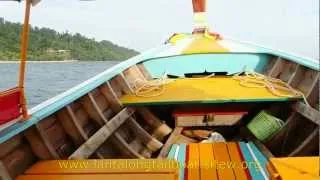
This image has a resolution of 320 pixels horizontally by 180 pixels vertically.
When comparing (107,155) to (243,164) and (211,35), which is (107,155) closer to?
(243,164)

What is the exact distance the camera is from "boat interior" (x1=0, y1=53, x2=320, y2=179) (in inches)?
127

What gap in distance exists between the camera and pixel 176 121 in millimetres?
4969

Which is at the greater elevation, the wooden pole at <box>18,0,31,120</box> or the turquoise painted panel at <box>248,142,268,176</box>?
the wooden pole at <box>18,0,31,120</box>

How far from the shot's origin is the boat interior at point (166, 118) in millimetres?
3221

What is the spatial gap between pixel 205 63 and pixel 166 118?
1697 mm

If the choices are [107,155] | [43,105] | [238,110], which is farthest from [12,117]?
[238,110]

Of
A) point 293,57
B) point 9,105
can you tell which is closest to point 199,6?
point 293,57

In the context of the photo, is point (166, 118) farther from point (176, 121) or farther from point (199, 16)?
point (199, 16)

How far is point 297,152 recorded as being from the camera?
4043mm

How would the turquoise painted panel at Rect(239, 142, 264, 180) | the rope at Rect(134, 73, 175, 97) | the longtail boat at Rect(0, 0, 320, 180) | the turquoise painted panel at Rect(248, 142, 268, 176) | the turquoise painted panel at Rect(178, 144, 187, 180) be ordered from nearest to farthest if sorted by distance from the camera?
the longtail boat at Rect(0, 0, 320, 180)
the turquoise painted panel at Rect(239, 142, 264, 180)
the turquoise painted panel at Rect(178, 144, 187, 180)
the turquoise painted panel at Rect(248, 142, 268, 176)
the rope at Rect(134, 73, 175, 97)

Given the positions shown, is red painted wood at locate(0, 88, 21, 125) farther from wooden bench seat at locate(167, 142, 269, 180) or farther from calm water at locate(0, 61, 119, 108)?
calm water at locate(0, 61, 119, 108)

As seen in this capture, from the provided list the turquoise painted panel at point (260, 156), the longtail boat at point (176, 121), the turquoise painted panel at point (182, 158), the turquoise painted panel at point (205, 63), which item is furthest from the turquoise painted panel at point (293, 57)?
the turquoise painted panel at point (182, 158)

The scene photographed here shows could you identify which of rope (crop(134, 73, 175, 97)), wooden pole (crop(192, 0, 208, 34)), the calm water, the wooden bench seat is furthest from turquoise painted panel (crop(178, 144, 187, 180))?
wooden pole (crop(192, 0, 208, 34))

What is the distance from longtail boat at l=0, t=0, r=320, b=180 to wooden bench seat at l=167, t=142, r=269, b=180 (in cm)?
1
